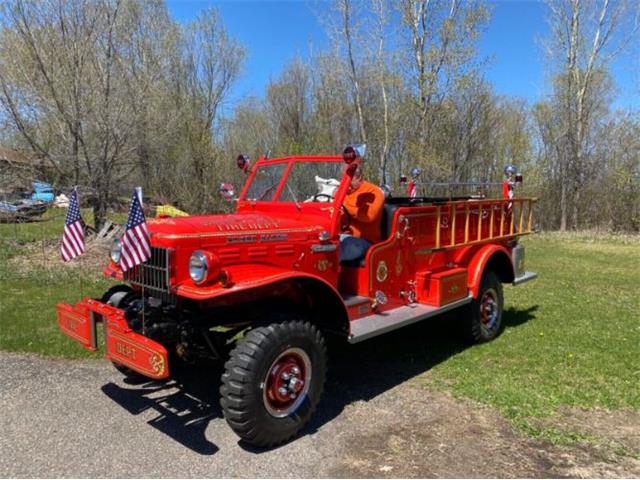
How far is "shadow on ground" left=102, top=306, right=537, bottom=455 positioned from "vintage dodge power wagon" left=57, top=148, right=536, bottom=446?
9.8 inches

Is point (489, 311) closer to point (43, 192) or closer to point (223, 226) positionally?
point (223, 226)

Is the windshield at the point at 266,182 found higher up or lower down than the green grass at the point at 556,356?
higher up

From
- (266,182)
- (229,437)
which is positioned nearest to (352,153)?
(266,182)

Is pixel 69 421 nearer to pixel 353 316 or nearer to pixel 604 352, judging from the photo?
pixel 353 316

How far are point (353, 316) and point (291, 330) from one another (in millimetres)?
999

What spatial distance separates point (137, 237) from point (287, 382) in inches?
58.3

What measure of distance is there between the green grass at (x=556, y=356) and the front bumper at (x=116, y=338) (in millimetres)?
2736

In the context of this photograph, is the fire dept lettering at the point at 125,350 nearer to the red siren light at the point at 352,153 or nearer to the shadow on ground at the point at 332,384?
the shadow on ground at the point at 332,384

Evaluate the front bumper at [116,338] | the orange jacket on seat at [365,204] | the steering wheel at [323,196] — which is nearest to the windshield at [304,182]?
the steering wheel at [323,196]

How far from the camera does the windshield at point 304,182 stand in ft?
16.6

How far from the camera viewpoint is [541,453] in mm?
3639

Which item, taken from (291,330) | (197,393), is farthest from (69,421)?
(291,330)

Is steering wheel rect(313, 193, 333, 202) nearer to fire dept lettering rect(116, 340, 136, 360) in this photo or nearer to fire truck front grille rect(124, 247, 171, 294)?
fire truck front grille rect(124, 247, 171, 294)

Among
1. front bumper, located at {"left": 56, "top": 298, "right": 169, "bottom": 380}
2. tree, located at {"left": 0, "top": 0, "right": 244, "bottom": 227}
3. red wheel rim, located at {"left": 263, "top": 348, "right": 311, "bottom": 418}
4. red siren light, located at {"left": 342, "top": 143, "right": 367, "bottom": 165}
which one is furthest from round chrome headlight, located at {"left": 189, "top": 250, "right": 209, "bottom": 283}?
tree, located at {"left": 0, "top": 0, "right": 244, "bottom": 227}
